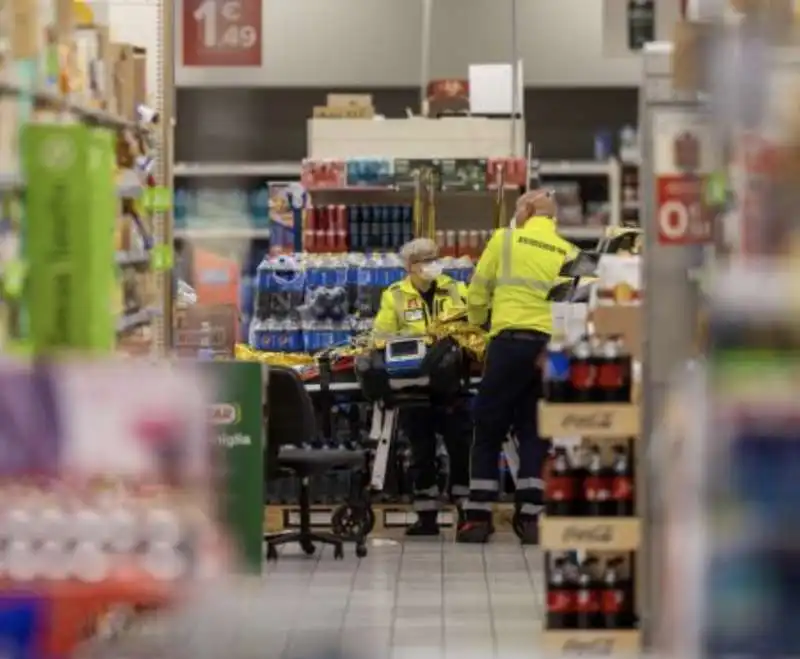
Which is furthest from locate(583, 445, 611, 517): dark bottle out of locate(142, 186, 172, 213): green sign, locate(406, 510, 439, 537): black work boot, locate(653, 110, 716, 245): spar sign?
locate(406, 510, 439, 537): black work boot

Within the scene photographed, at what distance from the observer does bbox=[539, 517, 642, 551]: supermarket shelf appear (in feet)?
21.3

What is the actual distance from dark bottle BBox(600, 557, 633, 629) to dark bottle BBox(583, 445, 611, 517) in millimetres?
268

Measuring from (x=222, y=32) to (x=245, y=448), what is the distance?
9787mm

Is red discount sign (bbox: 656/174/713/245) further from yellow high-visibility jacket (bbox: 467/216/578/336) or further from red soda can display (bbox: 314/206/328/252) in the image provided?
red soda can display (bbox: 314/206/328/252)

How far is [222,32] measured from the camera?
1288 centimetres

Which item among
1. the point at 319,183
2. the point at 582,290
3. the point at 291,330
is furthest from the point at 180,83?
the point at 582,290

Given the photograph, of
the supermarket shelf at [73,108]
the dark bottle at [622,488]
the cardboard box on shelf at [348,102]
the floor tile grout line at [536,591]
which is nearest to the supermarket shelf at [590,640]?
the dark bottle at [622,488]

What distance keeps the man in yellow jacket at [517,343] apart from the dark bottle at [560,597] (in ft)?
10.6

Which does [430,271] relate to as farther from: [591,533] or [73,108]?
[591,533]

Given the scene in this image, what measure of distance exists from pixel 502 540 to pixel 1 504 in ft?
25.8

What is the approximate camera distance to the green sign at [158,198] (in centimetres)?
825

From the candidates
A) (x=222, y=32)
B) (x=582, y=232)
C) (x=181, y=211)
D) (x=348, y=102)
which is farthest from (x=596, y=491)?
(x=181, y=211)

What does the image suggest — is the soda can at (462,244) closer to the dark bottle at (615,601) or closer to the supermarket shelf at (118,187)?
the supermarket shelf at (118,187)

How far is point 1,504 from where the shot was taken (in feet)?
8.75
